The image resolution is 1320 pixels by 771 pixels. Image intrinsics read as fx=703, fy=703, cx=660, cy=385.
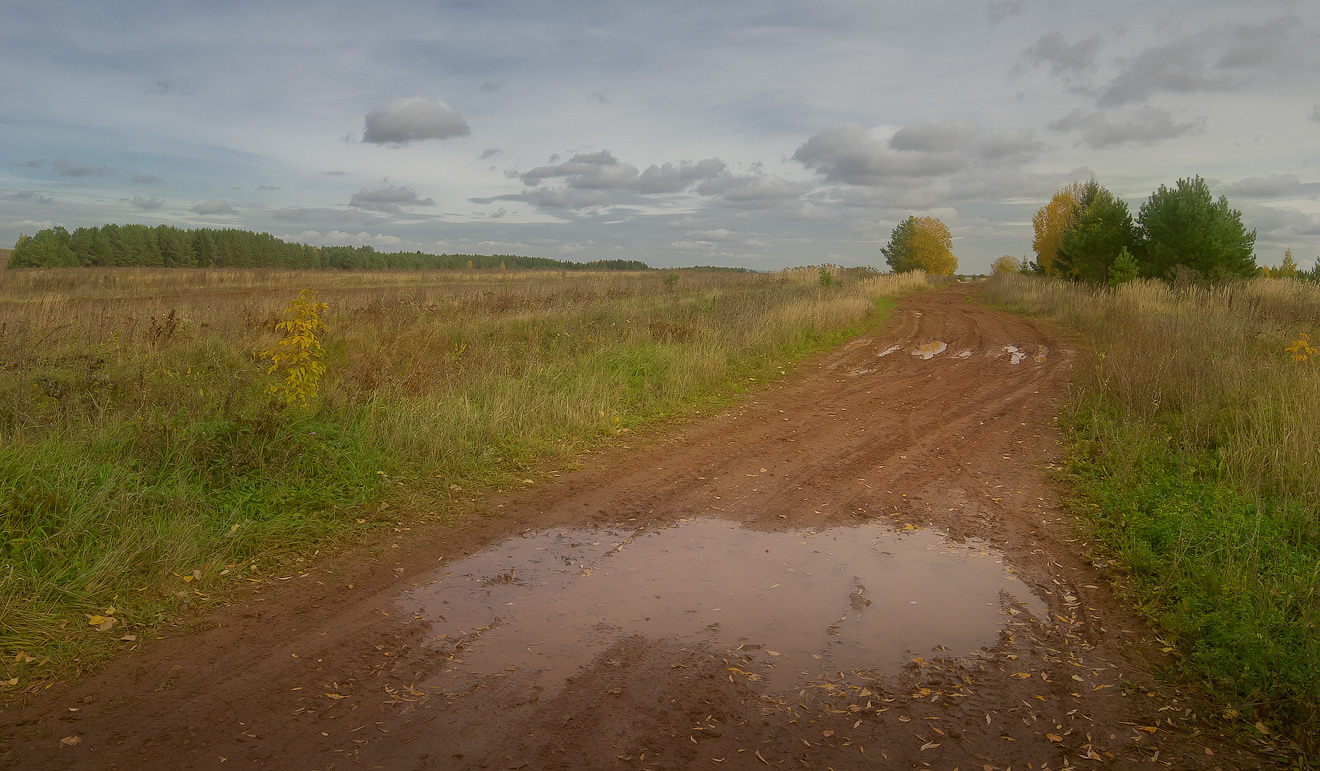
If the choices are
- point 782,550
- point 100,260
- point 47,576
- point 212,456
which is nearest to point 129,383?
point 212,456

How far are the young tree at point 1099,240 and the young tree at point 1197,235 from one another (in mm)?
1328

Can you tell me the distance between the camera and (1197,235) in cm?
2291

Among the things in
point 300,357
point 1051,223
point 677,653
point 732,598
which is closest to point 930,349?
point 732,598

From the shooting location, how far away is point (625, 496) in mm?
6281

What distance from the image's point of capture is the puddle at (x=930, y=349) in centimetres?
1478

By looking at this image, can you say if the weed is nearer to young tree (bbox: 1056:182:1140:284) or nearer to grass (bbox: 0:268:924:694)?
grass (bbox: 0:268:924:694)

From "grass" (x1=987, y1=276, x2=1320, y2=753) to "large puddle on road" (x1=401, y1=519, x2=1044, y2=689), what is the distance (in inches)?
37.2

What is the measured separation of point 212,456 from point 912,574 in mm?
5377

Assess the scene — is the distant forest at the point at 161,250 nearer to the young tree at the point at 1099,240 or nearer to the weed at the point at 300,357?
the weed at the point at 300,357

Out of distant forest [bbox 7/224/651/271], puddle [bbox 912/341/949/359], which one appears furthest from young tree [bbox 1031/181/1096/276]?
distant forest [bbox 7/224/651/271]

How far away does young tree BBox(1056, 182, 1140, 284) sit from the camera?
2704 cm

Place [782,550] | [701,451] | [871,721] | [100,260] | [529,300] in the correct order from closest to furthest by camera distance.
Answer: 1. [871,721]
2. [782,550]
3. [701,451]
4. [529,300]
5. [100,260]

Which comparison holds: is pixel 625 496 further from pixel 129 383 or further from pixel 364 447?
pixel 129 383

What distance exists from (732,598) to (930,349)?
41.5 feet
